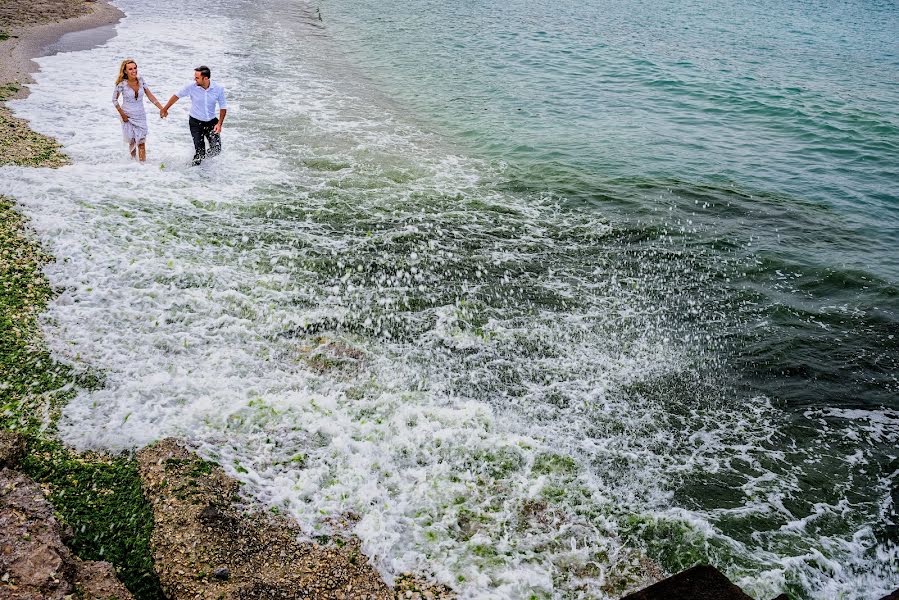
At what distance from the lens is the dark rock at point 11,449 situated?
609 centimetres

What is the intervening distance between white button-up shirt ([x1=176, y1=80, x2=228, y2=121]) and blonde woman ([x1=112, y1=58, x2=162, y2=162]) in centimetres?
74

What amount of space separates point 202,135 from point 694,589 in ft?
46.1

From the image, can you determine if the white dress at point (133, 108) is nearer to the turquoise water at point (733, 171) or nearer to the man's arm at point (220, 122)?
the man's arm at point (220, 122)

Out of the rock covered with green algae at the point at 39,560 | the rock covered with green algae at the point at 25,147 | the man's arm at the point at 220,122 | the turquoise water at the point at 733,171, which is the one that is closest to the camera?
the rock covered with green algae at the point at 39,560

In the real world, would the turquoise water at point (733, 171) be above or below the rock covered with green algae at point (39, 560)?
above

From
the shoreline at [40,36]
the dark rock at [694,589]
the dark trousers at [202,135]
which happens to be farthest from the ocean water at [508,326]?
the dark rock at [694,589]

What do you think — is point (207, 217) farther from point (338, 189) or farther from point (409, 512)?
point (409, 512)

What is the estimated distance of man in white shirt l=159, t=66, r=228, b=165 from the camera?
1370cm

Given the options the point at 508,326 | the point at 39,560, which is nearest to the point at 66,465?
the point at 39,560

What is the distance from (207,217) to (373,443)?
24.6ft

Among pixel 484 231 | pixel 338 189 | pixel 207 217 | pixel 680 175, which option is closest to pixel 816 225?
pixel 680 175

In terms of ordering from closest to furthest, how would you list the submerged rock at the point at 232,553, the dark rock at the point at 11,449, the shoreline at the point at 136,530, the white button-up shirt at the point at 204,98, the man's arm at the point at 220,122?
the shoreline at the point at 136,530 → the submerged rock at the point at 232,553 → the dark rock at the point at 11,449 → the white button-up shirt at the point at 204,98 → the man's arm at the point at 220,122

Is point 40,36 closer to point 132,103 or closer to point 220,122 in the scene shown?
point 132,103

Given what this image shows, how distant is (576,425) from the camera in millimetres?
8000
